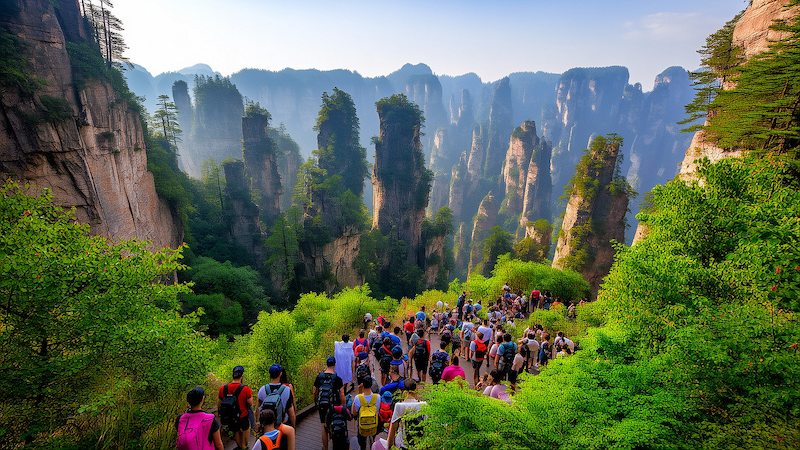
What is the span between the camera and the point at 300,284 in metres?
31.5

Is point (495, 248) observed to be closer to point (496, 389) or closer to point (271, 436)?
point (496, 389)

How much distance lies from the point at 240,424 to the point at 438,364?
12.2 ft

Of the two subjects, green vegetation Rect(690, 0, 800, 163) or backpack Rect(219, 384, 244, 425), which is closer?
backpack Rect(219, 384, 244, 425)

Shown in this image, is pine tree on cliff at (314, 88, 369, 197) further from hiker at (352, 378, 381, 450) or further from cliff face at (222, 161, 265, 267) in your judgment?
hiker at (352, 378, 381, 450)

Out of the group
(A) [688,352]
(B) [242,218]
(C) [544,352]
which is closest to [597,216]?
(C) [544,352]

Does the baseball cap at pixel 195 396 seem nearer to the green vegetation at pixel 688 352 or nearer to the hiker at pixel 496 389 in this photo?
the green vegetation at pixel 688 352

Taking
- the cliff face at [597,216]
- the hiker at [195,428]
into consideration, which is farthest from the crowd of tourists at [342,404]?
the cliff face at [597,216]

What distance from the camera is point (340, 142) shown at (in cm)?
4369

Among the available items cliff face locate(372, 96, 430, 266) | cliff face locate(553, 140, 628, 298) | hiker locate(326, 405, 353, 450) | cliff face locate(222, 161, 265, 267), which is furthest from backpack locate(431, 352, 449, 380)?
cliff face locate(372, 96, 430, 266)

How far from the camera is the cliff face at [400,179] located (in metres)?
44.1

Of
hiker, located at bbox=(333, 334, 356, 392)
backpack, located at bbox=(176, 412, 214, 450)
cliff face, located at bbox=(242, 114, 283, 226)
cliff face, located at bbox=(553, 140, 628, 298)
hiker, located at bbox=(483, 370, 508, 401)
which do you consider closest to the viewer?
backpack, located at bbox=(176, 412, 214, 450)

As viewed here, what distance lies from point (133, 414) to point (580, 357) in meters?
8.76

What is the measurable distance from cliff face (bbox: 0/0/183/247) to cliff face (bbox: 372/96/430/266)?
29262mm

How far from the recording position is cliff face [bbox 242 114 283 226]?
40938mm
